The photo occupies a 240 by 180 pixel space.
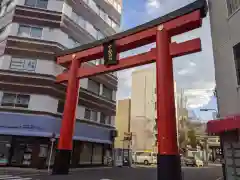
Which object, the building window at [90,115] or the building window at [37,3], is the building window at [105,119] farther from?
the building window at [37,3]

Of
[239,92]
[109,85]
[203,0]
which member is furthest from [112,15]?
[239,92]

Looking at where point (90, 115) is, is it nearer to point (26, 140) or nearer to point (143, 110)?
point (26, 140)

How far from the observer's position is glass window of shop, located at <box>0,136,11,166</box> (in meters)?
15.8

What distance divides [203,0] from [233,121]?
7.18m

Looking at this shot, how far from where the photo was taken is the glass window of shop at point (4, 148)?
15777 millimetres

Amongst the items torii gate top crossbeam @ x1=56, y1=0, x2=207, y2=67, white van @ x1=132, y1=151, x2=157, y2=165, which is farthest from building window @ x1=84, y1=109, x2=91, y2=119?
white van @ x1=132, y1=151, x2=157, y2=165

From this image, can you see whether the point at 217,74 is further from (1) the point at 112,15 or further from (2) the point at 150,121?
(2) the point at 150,121

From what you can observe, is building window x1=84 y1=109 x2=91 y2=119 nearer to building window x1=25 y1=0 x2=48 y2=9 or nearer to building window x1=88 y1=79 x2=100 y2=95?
building window x1=88 y1=79 x2=100 y2=95

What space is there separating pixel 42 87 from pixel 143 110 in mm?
34985

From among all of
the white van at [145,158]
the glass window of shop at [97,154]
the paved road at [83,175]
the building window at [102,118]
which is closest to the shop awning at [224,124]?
the paved road at [83,175]

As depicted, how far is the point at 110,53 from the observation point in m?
14.0

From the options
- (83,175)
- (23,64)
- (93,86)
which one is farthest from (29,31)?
(83,175)

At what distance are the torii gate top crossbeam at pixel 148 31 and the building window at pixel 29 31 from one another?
5169 millimetres

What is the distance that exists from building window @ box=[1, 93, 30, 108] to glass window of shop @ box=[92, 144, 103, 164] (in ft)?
26.0
